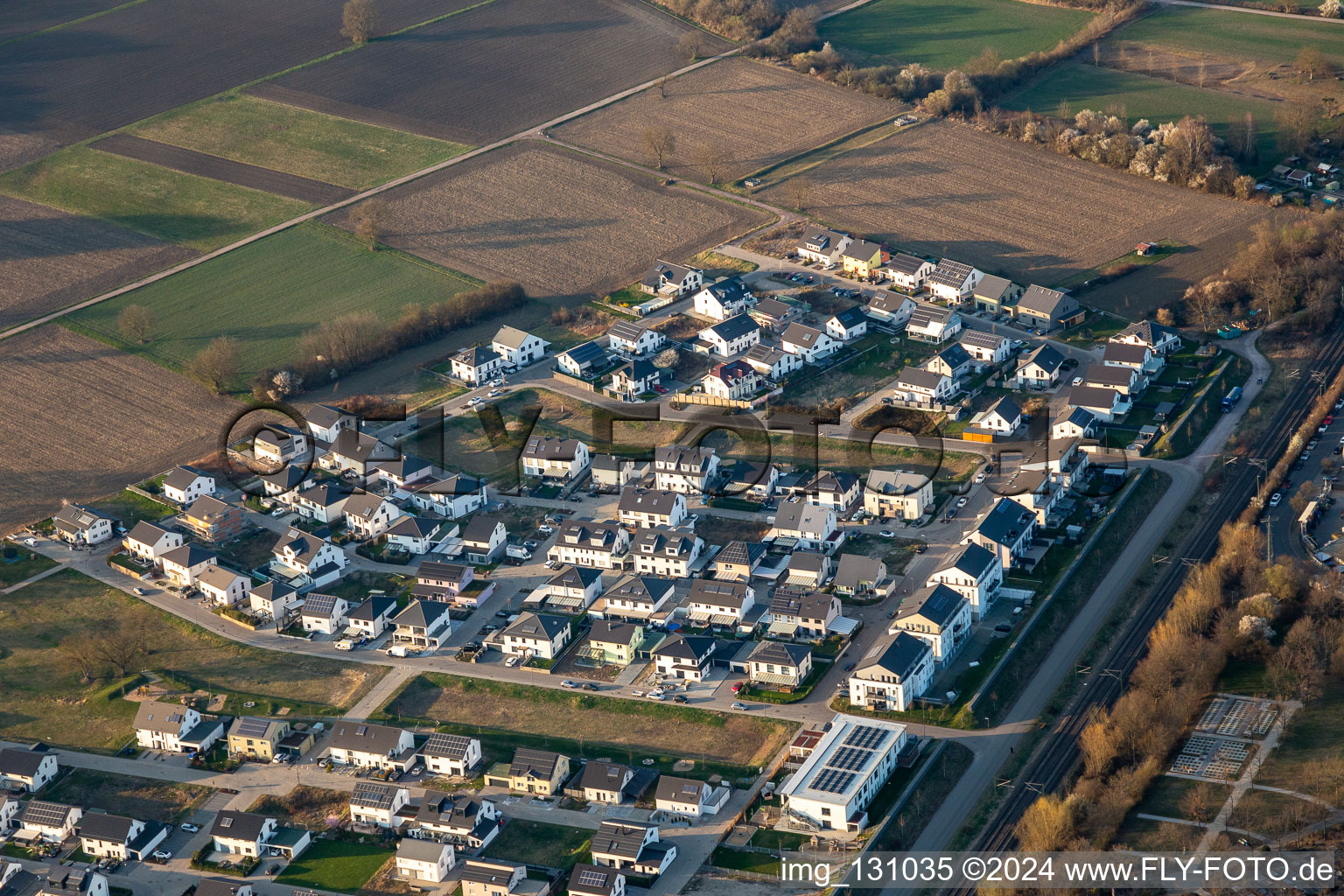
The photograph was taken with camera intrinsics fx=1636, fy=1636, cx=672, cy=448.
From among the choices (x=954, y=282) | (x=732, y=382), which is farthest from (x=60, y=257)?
(x=954, y=282)

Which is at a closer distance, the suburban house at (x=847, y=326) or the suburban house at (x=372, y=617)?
the suburban house at (x=372, y=617)

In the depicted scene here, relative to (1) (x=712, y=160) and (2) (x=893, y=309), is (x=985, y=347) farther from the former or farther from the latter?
(1) (x=712, y=160)

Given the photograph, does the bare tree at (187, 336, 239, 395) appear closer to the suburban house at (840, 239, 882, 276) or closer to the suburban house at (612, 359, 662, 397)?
the suburban house at (612, 359, 662, 397)

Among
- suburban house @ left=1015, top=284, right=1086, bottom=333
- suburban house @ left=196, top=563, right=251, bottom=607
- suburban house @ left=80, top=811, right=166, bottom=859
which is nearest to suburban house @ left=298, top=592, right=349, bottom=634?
suburban house @ left=196, top=563, right=251, bottom=607

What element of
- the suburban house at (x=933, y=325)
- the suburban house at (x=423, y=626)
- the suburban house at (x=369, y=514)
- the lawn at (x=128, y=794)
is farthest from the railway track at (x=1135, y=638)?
the suburban house at (x=369, y=514)

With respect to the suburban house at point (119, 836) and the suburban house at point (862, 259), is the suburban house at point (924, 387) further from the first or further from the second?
the suburban house at point (119, 836)

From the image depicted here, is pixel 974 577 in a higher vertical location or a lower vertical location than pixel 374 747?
higher
